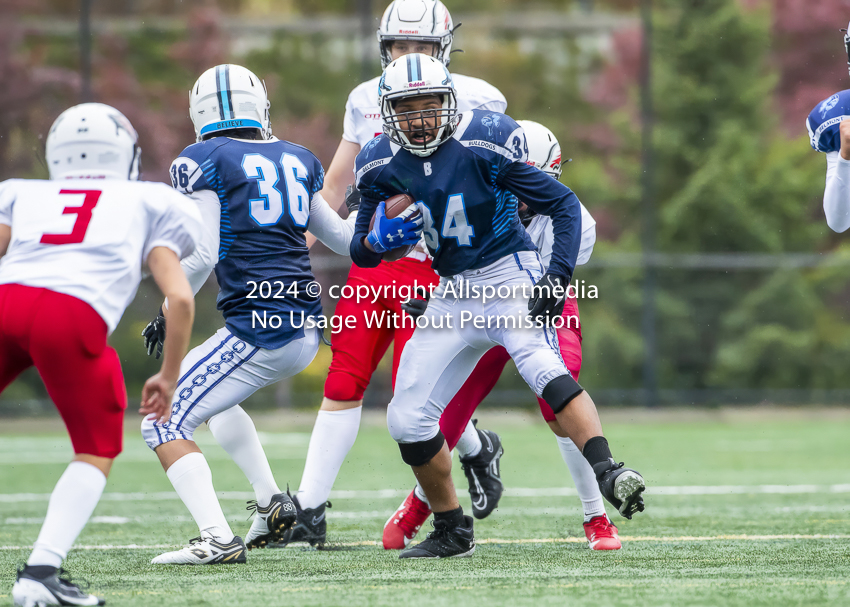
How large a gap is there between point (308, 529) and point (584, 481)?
42.9 inches

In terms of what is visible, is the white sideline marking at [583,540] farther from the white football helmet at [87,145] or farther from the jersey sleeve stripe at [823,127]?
the white football helmet at [87,145]

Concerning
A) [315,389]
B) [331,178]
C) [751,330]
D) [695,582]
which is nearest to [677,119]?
[751,330]

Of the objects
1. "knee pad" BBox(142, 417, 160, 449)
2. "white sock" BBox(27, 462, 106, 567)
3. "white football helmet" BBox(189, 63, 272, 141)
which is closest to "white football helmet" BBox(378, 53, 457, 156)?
"white football helmet" BBox(189, 63, 272, 141)

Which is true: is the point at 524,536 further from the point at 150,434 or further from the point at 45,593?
the point at 45,593

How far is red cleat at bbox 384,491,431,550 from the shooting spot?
13.5 ft

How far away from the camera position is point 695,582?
9.97 feet

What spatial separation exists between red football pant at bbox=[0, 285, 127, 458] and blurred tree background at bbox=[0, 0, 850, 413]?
9.09m

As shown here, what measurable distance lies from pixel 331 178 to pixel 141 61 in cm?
1181

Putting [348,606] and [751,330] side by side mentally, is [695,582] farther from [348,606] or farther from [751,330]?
[751,330]

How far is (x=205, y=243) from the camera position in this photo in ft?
12.2

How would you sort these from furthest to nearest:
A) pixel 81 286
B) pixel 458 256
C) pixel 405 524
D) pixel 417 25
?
pixel 417 25 → pixel 405 524 → pixel 458 256 → pixel 81 286

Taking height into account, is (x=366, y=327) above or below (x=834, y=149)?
below

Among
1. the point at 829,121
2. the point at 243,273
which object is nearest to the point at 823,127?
the point at 829,121

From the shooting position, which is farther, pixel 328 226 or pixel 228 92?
pixel 328 226
